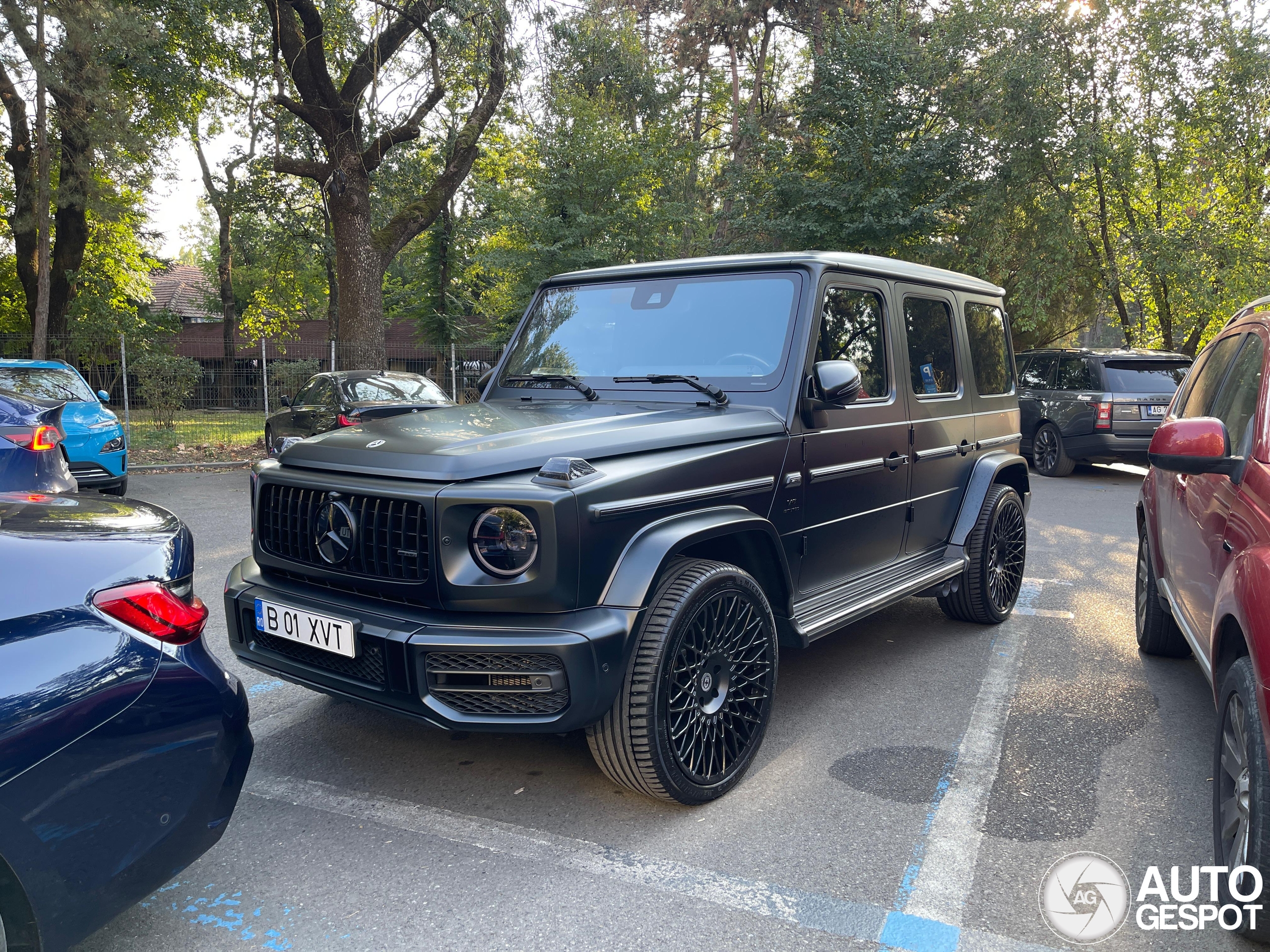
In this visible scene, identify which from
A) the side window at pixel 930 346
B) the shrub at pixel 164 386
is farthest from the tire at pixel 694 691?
the shrub at pixel 164 386

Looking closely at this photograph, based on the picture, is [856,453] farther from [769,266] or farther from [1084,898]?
[1084,898]

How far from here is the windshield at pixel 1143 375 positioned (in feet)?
41.5

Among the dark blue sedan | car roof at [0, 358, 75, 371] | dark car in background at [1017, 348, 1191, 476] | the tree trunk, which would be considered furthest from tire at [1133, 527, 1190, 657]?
the tree trunk

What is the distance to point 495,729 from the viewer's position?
9.13 feet

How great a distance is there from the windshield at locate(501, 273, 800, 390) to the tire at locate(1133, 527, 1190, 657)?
7.97 ft

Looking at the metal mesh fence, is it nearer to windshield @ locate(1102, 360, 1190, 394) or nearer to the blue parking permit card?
windshield @ locate(1102, 360, 1190, 394)

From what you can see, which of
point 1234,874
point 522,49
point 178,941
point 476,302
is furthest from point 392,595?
point 476,302

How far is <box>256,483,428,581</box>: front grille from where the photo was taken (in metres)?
2.89

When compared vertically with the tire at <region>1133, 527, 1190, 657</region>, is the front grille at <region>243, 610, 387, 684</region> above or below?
above

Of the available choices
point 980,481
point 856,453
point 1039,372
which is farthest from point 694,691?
point 1039,372

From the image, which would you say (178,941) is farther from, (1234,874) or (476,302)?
(476,302)

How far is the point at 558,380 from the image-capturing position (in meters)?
4.23

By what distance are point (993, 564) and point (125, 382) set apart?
17.5 m

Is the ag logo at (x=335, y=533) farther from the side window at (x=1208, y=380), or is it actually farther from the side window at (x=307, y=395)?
the side window at (x=307, y=395)
